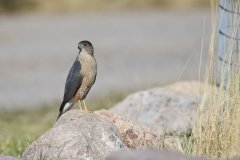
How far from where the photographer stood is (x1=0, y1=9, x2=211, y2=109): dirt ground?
14.1 m

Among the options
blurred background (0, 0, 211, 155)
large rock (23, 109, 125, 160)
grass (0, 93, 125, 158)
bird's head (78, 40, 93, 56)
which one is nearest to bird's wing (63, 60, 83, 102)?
bird's head (78, 40, 93, 56)

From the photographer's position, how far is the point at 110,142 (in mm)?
6742

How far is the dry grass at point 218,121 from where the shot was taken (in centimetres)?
664

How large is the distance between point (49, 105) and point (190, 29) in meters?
7.38

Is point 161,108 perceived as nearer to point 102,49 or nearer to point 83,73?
point 83,73

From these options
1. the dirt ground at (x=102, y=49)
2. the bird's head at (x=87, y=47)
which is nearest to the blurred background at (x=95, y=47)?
the dirt ground at (x=102, y=49)

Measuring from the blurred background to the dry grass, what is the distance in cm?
249

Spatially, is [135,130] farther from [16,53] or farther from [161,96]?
[16,53]

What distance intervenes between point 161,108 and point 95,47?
848 centimetres

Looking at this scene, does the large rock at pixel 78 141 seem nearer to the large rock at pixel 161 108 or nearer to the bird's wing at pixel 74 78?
the bird's wing at pixel 74 78

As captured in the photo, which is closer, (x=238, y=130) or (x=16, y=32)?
(x=238, y=130)

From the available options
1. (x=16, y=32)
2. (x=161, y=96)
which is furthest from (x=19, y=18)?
(x=161, y=96)

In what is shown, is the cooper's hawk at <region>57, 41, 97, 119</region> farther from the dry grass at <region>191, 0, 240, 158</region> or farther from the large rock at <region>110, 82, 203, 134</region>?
the large rock at <region>110, 82, 203, 134</region>

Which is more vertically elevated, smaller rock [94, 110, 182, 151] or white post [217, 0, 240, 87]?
white post [217, 0, 240, 87]
